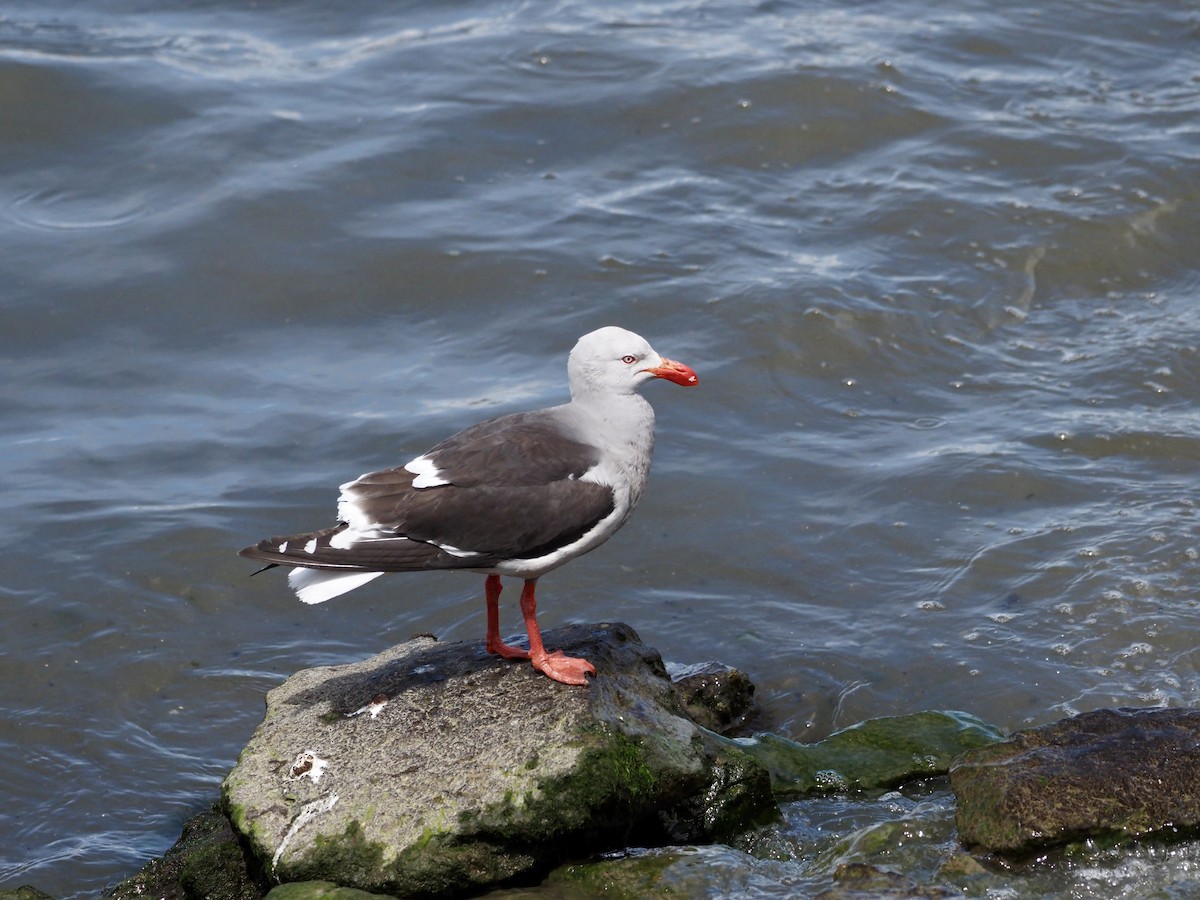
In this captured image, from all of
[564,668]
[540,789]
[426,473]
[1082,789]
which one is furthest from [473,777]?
[1082,789]

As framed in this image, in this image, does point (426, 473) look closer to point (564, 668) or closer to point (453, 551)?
point (453, 551)

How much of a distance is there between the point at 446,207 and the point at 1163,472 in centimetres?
687

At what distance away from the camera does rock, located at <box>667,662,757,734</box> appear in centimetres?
696

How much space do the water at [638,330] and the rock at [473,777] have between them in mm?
581

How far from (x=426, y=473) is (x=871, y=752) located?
7.84ft

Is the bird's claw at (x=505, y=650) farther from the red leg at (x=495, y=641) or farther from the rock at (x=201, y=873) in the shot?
the rock at (x=201, y=873)

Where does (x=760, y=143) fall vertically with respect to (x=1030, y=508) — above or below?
above

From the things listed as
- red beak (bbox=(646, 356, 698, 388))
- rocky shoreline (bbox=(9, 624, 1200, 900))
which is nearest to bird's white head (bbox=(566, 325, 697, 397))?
red beak (bbox=(646, 356, 698, 388))

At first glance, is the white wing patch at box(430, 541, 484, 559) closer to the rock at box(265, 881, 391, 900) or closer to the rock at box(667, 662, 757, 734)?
the rock at box(265, 881, 391, 900)

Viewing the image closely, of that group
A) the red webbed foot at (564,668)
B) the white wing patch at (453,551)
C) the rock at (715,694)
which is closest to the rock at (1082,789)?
the red webbed foot at (564,668)

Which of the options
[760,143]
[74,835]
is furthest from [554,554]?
[760,143]

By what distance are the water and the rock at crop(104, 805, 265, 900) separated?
636mm

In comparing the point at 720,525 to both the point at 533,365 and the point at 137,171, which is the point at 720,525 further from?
the point at 137,171

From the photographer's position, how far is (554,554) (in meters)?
Answer: 5.81
